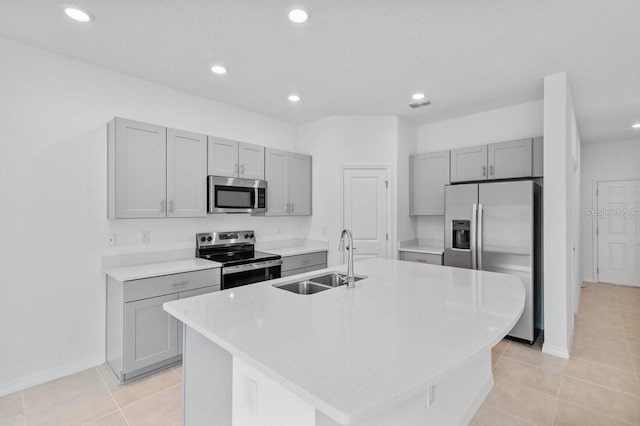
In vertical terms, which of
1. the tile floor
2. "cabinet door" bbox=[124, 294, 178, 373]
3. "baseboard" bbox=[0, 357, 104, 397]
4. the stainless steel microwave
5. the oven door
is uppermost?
the stainless steel microwave

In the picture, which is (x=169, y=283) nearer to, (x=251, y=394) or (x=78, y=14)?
(x=251, y=394)

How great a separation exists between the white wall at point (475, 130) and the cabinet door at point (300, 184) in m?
1.70

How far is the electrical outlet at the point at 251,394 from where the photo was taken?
130cm

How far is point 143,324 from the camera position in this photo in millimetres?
2566

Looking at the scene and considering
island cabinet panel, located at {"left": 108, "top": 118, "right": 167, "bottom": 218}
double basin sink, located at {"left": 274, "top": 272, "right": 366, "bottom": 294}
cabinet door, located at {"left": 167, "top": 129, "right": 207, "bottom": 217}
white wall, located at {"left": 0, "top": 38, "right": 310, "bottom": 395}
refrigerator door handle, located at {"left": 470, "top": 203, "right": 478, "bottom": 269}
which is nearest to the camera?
double basin sink, located at {"left": 274, "top": 272, "right": 366, "bottom": 294}

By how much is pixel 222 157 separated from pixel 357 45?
71.0 inches

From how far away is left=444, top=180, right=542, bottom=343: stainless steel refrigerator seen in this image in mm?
3191

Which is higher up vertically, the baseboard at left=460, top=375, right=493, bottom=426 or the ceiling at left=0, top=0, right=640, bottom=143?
the ceiling at left=0, top=0, right=640, bottom=143

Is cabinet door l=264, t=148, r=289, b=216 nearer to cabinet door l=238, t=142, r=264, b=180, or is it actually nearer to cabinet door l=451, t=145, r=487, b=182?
cabinet door l=238, t=142, r=264, b=180

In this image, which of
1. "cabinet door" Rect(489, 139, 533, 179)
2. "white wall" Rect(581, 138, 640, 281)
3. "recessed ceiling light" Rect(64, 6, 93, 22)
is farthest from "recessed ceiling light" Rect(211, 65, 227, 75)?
"white wall" Rect(581, 138, 640, 281)

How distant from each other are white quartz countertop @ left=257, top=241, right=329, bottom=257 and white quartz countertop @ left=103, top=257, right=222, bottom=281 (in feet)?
3.21

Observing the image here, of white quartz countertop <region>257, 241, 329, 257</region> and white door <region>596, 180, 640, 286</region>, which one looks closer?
white quartz countertop <region>257, 241, 329, 257</region>

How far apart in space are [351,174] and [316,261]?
1.24m

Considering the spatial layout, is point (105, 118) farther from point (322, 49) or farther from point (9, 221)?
point (322, 49)
